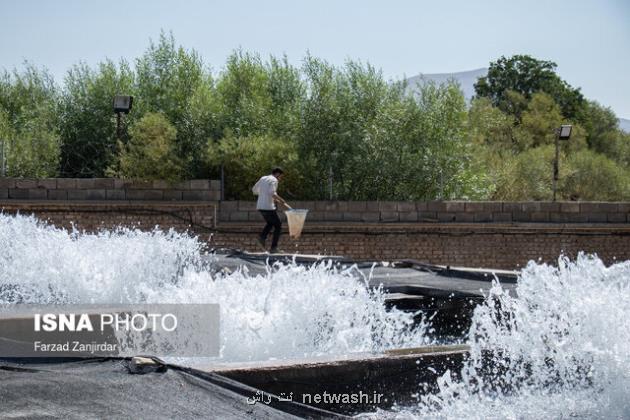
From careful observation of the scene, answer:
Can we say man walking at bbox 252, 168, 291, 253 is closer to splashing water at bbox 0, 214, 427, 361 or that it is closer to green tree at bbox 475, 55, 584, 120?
splashing water at bbox 0, 214, 427, 361

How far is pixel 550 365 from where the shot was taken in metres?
6.50

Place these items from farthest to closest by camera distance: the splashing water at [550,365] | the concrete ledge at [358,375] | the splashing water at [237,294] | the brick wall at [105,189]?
1. the brick wall at [105,189]
2. the splashing water at [237,294]
3. the splashing water at [550,365]
4. the concrete ledge at [358,375]

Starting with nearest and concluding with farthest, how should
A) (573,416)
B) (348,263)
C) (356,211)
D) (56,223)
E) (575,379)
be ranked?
(573,416), (575,379), (348,263), (56,223), (356,211)

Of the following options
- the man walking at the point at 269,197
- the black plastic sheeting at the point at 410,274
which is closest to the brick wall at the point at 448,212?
the man walking at the point at 269,197

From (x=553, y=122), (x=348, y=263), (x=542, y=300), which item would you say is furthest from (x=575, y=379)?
(x=553, y=122)

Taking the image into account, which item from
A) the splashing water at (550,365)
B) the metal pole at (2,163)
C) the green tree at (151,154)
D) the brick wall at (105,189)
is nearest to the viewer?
the splashing water at (550,365)

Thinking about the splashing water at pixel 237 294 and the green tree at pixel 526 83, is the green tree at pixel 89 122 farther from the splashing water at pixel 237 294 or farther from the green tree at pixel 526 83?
the green tree at pixel 526 83

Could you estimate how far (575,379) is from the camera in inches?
250

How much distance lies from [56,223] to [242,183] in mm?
4040

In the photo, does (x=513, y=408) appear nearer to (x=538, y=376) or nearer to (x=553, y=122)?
(x=538, y=376)

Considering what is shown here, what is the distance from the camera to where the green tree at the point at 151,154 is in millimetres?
18766

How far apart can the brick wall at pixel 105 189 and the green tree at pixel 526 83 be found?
113ft

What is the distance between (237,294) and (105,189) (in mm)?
11749

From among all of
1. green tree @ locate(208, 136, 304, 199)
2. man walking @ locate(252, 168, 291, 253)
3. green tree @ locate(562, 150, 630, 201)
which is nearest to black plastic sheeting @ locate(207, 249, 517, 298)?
man walking @ locate(252, 168, 291, 253)
